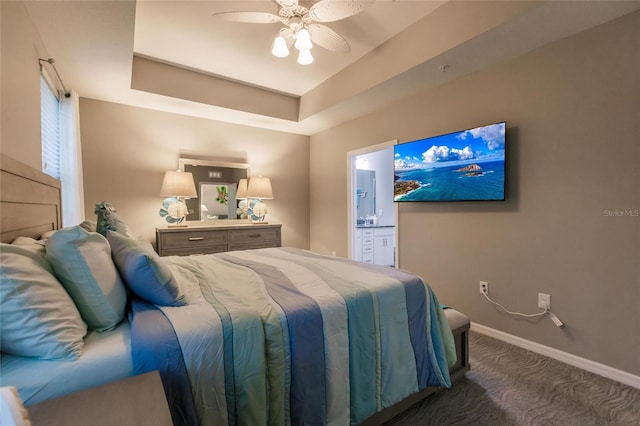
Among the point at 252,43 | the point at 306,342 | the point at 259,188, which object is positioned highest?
the point at 252,43

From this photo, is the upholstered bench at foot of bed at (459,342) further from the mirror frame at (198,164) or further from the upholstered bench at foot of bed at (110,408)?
the mirror frame at (198,164)

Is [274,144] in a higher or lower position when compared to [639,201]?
higher

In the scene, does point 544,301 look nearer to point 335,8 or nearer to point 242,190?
point 335,8

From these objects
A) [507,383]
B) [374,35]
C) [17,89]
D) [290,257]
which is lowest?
[507,383]

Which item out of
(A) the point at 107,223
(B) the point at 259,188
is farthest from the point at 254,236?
(A) the point at 107,223

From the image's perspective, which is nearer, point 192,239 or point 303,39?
point 303,39

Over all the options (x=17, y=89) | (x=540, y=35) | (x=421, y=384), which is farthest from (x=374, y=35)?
(x=421, y=384)

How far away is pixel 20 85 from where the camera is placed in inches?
64.6

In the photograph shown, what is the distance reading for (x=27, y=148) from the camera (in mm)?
1723

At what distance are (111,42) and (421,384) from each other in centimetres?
312

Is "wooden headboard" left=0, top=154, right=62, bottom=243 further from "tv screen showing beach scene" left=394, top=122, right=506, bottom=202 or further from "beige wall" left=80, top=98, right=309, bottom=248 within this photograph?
"tv screen showing beach scene" left=394, top=122, right=506, bottom=202

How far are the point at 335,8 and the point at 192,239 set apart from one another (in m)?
2.84

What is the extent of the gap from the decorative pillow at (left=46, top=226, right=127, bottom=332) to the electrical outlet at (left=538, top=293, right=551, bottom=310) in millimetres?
2776

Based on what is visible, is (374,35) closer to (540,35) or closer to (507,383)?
(540,35)
